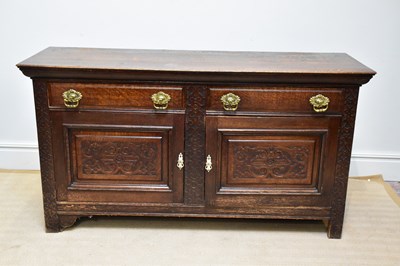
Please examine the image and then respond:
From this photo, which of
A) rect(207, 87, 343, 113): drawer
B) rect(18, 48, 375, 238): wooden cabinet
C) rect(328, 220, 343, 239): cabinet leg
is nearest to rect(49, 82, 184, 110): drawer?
rect(18, 48, 375, 238): wooden cabinet

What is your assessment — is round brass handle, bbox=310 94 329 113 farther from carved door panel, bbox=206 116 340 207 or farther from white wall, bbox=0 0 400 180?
white wall, bbox=0 0 400 180

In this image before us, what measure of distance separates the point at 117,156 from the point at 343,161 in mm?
853

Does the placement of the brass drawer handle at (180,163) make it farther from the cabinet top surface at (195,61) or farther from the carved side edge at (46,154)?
the carved side edge at (46,154)

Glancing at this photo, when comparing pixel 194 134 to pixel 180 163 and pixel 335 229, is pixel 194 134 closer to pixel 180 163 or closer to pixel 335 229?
pixel 180 163

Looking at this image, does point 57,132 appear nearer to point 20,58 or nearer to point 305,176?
point 20,58

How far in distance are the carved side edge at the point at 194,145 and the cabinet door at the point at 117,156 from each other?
0.09 feet

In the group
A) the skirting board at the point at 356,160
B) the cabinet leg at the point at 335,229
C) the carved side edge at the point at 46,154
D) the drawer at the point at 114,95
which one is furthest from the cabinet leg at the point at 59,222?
the cabinet leg at the point at 335,229

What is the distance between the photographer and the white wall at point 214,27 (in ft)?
7.58

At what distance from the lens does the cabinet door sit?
1.84m

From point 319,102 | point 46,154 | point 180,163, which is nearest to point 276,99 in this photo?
point 319,102

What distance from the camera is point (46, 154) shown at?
1.88 metres

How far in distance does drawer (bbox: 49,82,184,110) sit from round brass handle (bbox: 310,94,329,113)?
0.47 meters

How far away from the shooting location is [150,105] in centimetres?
182

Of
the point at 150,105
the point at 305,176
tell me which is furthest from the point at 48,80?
the point at 305,176
